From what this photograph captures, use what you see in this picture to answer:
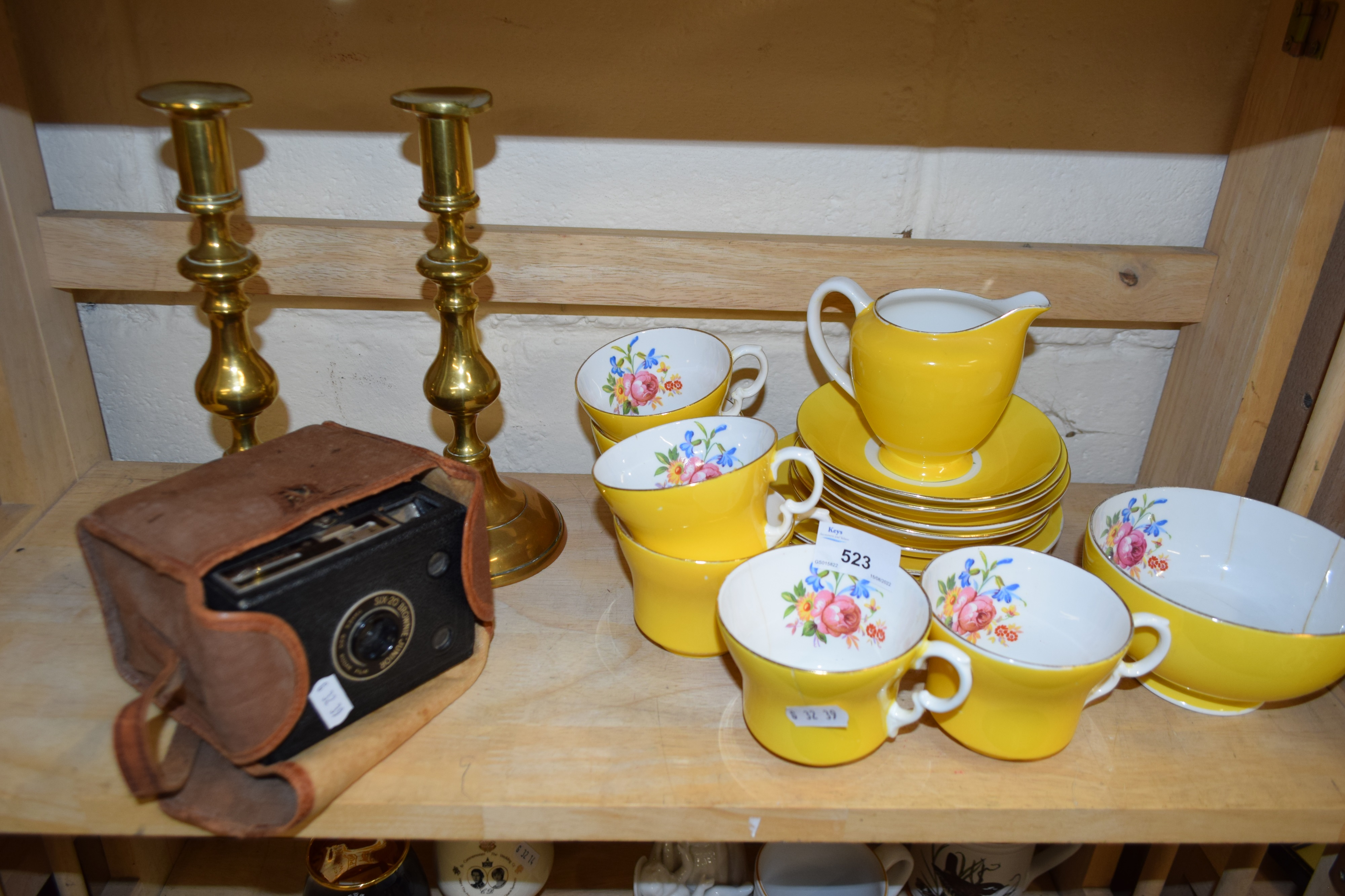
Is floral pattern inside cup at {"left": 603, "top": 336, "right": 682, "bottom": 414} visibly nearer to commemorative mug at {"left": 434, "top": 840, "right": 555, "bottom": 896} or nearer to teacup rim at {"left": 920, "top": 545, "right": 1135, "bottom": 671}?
teacup rim at {"left": 920, "top": 545, "right": 1135, "bottom": 671}

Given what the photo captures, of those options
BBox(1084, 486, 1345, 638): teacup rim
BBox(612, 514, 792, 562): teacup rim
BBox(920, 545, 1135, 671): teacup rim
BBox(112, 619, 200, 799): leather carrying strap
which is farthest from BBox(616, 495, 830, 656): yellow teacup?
BBox(112, 619, 200, 799): leather carrying strap


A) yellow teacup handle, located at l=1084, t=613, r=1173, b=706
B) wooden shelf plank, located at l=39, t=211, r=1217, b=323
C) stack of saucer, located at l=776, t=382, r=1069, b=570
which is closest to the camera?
yellow teacup handle, located at l=1084, t=613, r=1173, b=706

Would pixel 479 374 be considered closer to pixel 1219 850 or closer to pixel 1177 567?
pixel 1177 567

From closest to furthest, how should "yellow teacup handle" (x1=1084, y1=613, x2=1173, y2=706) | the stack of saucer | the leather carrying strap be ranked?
the leather carrying strap → "yellow teacup handle" (x1=1084, y1=613, x2=1173, y2=706) → the stack of saucer

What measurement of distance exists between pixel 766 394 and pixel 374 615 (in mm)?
516

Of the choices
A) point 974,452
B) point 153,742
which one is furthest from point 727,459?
point 153,742

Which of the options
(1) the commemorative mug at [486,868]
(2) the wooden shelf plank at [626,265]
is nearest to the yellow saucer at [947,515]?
(2) the wooden shelf plank at [626,265]

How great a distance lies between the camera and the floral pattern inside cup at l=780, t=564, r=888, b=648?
745mm

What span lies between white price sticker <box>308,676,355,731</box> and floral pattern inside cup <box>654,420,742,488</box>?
0.31 m

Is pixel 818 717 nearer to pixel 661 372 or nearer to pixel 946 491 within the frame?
pixel 946 491

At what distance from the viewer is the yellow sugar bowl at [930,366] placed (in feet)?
2.44

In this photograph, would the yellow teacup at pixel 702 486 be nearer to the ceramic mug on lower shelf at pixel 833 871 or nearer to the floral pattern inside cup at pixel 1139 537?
the floral pattern inside cup at pixel 1139 537

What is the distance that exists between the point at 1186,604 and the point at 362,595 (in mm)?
631

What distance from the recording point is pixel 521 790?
0.64m
